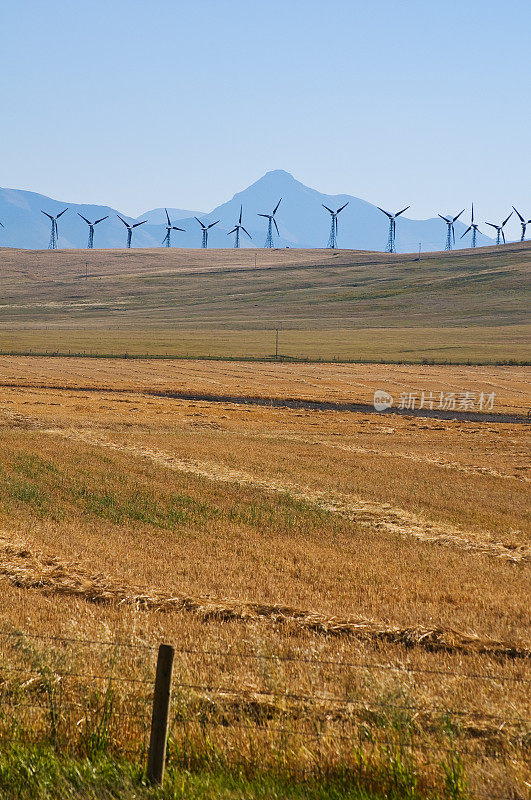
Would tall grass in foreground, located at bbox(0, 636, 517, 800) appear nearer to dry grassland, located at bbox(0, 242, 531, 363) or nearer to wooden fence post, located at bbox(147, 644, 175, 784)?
wooden fence post, located at bbox(147, 644, 175, 784)

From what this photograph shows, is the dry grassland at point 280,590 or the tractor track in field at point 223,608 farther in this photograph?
the tractor track in field at point 223,608

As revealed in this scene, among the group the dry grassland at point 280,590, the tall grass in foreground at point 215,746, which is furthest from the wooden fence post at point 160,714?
the dry grassland at point 280,590

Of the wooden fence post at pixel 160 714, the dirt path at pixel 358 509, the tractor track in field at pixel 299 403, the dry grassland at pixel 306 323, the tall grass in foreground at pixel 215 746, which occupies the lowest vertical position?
the dirt path at pixel 358 509

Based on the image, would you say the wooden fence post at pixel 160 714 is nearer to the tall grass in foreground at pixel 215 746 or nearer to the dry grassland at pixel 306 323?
the tall grass in foreground at pixel 215 746

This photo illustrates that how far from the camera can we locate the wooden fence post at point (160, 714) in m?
6.74

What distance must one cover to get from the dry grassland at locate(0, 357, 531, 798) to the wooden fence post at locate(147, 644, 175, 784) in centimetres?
90

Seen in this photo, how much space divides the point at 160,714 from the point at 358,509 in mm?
16309

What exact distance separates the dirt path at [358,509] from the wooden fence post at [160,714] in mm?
12552

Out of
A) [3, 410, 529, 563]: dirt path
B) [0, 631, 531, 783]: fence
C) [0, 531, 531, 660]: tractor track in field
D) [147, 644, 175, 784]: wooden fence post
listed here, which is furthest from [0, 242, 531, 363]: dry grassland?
[147, 644, 175, 784]: wooden fence post

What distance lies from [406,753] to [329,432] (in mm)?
35678

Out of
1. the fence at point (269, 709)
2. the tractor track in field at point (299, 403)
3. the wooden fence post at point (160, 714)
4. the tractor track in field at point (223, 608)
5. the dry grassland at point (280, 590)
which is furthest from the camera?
the tractor track in field at point (299, 403)

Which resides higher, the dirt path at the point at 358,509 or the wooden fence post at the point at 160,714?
the wooden fence post at the point at 160,714

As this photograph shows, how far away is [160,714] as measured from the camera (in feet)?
22.3

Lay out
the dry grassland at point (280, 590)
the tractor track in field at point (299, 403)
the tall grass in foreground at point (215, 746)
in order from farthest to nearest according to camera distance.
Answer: the tractor track in field at point (299, 403)
the dry grassland at point (280, 590)
the tall grass in foreground at point (215, 746)
